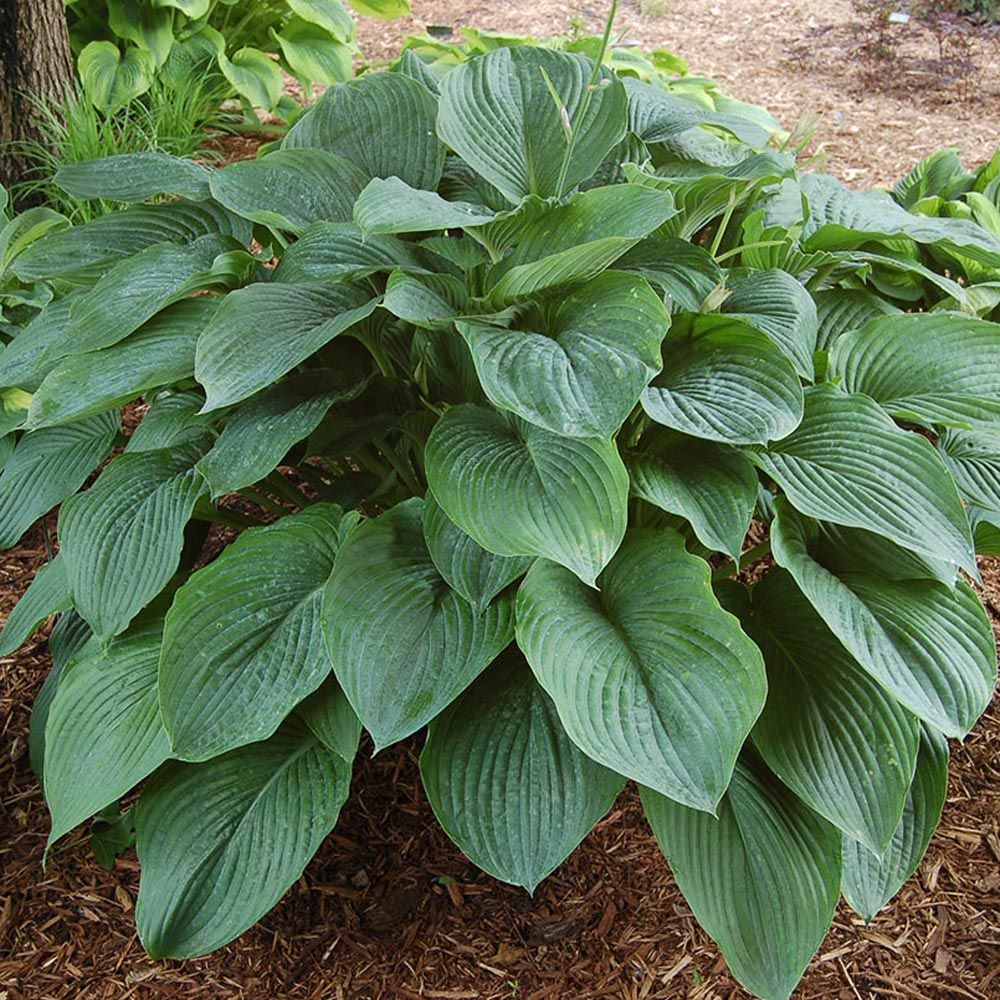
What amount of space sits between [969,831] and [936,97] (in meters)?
3.83

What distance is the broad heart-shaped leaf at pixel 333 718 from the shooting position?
1.40 m

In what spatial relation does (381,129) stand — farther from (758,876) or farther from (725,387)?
(758,876)

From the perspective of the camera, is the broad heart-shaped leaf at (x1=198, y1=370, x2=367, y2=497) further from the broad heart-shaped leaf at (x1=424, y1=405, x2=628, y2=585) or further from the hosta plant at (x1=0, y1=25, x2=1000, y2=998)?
the broad heart-shaped leaf at (x1=424, y1=405, x2=628, y2=585)

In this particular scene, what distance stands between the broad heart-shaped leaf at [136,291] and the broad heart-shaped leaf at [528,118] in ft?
1.39

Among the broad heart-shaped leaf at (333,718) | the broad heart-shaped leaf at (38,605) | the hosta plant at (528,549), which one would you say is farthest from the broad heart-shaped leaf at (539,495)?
the broad heart-shaped leaf at (38,605)

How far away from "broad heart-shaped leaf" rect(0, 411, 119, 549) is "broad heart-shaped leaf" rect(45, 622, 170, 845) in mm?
333

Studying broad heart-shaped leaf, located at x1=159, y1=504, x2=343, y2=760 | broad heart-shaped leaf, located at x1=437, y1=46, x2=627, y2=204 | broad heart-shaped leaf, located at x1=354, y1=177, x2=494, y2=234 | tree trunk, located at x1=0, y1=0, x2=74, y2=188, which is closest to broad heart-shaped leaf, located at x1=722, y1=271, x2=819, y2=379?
broad heart-shaped leaf, located at x1=437, y1=46, x2=627, y2=204

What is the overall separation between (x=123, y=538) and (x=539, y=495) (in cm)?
63

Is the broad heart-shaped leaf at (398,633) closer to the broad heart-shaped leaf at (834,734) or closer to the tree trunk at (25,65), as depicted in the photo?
the broad heart-shaped leaf at (834,734)

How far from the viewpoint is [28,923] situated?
1630 millimetres

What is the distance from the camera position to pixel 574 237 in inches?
57.4

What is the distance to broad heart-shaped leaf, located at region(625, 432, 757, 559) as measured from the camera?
1342 mm

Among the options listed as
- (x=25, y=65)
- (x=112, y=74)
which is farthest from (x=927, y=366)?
(x=112, y=74)

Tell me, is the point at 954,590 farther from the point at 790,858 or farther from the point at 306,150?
the point at 306,150
